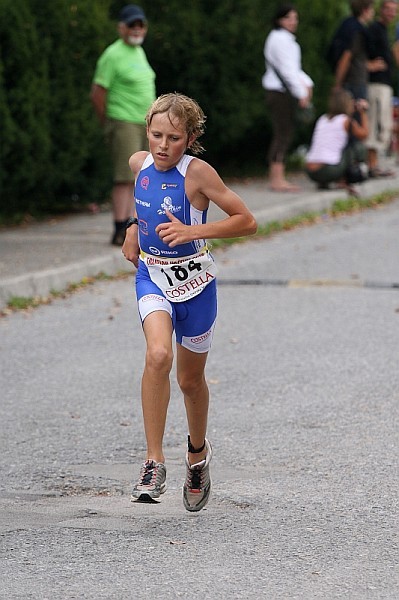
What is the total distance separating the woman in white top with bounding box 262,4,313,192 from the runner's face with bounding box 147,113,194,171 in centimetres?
1013

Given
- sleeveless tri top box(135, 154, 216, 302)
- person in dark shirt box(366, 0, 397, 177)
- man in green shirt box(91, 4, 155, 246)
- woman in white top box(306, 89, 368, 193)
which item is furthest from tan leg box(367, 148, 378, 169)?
sleeveless tri top box(135, 154, 216, 302)

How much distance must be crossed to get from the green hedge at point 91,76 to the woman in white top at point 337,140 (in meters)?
1.28

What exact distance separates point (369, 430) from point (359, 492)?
101cm

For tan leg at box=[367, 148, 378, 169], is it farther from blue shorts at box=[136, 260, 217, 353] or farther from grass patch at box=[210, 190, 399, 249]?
blue shorts at box=[136, 260, 217, 353]

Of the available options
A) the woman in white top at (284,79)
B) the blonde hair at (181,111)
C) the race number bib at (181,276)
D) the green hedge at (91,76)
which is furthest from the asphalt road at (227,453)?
the woman in white top at (284,79)

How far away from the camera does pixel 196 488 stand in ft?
17.1

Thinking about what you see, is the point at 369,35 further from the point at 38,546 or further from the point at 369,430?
the point at 38,546

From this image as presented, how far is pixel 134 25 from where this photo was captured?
36.6ft

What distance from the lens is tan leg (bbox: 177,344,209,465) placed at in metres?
5.26

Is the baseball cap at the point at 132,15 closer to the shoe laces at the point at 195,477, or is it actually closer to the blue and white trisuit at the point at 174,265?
the blue and white trisuit at the point at 174,265

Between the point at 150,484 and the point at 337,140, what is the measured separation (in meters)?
11.1

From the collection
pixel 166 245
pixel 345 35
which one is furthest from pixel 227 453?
pixel 345 35

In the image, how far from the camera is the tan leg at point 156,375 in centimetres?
504

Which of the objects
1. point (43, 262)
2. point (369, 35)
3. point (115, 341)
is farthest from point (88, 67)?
point (115, 341)
